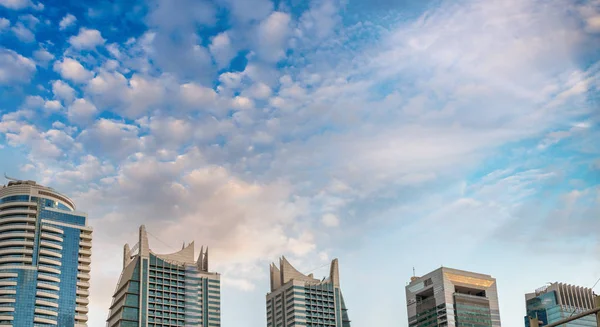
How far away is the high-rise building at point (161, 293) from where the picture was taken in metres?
180

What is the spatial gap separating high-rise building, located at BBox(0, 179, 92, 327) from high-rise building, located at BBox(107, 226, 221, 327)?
19.4m

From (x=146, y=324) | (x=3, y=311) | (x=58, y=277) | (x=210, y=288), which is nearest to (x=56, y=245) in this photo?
(x=58, y=277)

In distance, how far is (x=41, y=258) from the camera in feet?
521

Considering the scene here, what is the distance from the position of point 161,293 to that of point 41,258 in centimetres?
3488

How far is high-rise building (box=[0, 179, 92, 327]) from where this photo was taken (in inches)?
6068

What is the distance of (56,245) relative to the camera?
530 feet

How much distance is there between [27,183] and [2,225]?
399 inches

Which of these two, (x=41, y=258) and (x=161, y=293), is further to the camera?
(x=161, y=293)

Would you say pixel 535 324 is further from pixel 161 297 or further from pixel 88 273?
pixel 161 297

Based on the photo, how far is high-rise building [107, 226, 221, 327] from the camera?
591ft

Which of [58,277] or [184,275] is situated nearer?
[58,277]

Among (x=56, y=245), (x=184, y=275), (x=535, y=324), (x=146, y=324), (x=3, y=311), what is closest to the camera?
(x=535, y=324)

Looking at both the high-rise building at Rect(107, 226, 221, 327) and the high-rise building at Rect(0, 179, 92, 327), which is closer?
the high-rise building at Rect(0, 179, 92, 327)

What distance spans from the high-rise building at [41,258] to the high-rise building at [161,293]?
19.4 meters
